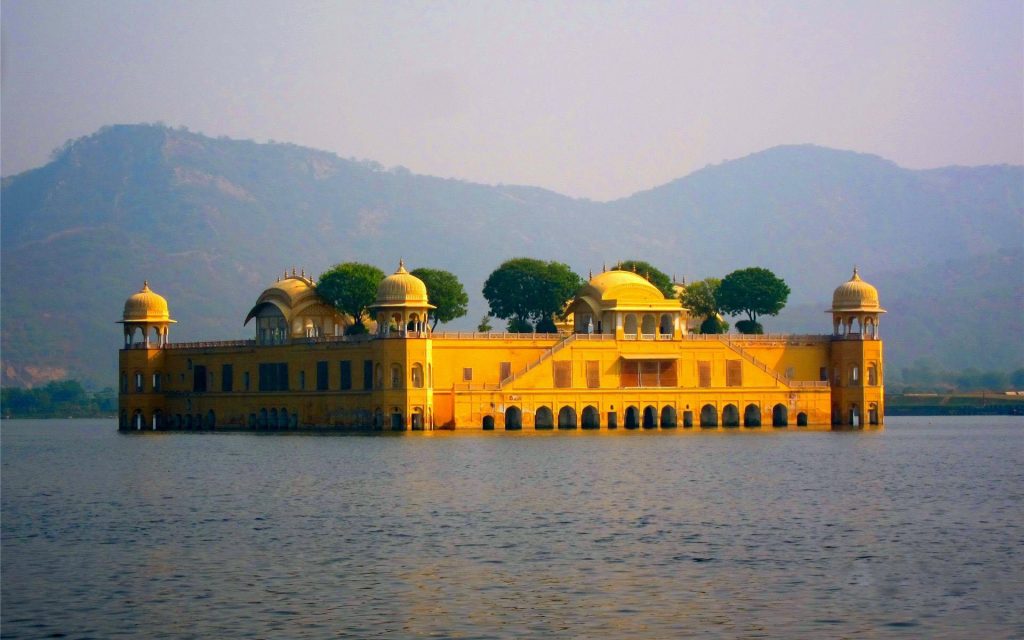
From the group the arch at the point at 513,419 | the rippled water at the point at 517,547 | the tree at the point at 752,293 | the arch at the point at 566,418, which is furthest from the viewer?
the tree at the point at 752,293

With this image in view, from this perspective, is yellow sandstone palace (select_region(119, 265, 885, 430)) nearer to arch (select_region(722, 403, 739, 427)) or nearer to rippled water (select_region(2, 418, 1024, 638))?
arch (select_region(722, 403, 739, 427))

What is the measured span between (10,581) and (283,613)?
236 inches

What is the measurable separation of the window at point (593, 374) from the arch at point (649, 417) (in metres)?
3.04

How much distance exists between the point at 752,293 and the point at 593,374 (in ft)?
63.3

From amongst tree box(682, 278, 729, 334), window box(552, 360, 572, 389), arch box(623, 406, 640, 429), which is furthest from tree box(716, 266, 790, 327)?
window box(552, 360, 572, 389)

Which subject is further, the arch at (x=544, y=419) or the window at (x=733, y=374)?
the window at (x=733, y=374)

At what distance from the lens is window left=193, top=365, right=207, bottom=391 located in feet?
314

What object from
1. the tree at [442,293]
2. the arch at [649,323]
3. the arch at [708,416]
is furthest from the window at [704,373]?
the tree at [442,293]

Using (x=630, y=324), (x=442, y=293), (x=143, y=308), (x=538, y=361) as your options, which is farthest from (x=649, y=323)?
(x=143, y=308)

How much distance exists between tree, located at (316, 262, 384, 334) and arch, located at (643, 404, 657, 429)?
1765 cm

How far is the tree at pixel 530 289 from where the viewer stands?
317ft

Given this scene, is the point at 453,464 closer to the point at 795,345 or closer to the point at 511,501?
the point at 511,501

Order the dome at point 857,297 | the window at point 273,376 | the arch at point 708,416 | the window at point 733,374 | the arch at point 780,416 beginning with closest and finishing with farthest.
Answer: the window at point 733,374 < the arch at point 708,416 < the arch at point 780,416 < the dome at point 857,297 < the window at point 273,376

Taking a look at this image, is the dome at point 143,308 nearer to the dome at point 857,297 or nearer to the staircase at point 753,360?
the staircase at point 753,360
